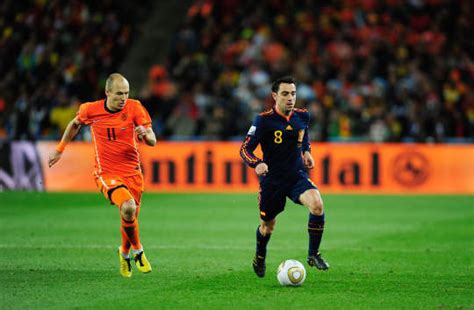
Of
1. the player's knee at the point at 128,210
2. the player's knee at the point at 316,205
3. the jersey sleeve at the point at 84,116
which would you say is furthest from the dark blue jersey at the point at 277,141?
the jersey sleeve at the point at 84,116

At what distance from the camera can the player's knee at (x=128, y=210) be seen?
9875mm

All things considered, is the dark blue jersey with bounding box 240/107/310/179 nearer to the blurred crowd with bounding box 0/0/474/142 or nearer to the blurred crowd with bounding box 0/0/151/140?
the blurred crowd with bounding box 0/0/474/142

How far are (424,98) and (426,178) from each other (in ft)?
7.11

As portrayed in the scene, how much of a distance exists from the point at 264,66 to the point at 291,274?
1554cm

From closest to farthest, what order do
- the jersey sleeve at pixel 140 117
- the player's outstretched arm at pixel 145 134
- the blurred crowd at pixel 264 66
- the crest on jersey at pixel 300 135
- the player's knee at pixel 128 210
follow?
the player's outstretched arm at pixel 145 134 → the player's knee at pixel 128 210 → the crest on jersey at pixel 300 135 → the jersey sleeve at pixel 140 117 → the blurred crowd at pixel 264 66

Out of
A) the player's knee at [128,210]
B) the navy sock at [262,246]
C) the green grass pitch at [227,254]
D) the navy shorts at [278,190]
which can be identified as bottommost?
the green grass pitch at [227,254]

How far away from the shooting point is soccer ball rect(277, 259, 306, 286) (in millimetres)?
9352

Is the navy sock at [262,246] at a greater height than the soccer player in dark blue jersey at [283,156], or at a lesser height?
lesser

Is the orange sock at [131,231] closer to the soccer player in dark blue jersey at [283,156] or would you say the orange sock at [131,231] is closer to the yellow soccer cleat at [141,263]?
Answer: the yellow soccer cleat at [141,263]

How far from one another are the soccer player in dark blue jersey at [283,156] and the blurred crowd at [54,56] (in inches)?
551

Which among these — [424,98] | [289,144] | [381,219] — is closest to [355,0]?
[424,98]

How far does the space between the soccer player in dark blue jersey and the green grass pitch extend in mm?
666

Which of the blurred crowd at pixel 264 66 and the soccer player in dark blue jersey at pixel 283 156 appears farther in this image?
the blurred crowd at pixel 264 66

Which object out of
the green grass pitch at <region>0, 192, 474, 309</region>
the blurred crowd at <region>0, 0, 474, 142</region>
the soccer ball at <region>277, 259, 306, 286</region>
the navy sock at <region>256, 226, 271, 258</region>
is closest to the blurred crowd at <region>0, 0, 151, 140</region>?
the blurred crowd at <region>0, 0, 474, 142</region>
